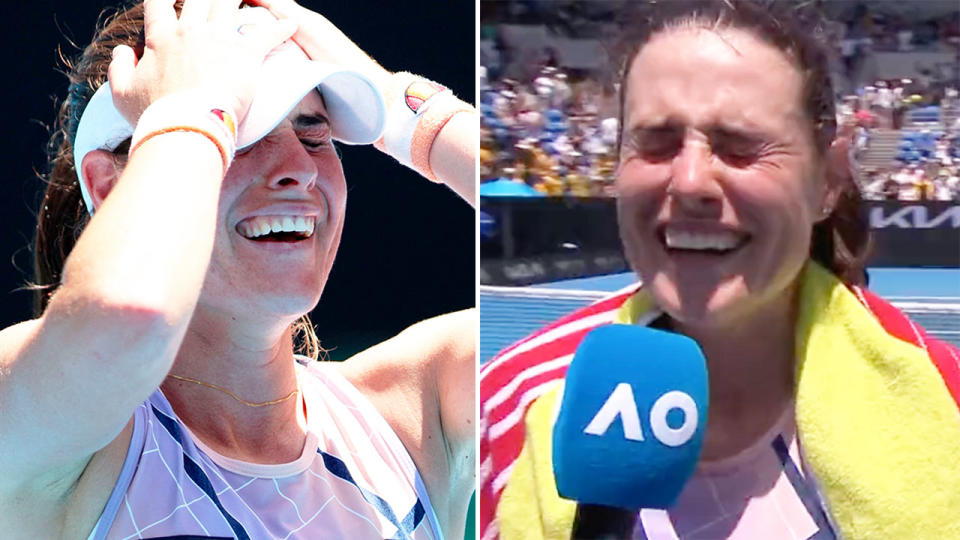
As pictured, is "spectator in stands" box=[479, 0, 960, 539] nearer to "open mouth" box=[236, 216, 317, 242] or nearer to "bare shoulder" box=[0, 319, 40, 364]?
"open mouth" box=[236, 216, 317, 242]

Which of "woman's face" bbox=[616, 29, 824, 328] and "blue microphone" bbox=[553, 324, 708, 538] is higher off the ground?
"woman's face" bbox=[616, 29, 824, 328]

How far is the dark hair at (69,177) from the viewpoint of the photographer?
4.84 ft

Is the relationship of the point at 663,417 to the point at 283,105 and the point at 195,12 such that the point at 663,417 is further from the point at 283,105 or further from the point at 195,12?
the point at 195,12

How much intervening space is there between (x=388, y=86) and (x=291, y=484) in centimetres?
53

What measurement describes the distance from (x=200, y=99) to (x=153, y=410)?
0.41 metres

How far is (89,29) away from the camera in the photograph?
3.54 m

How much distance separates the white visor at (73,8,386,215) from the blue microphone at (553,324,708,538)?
42cm

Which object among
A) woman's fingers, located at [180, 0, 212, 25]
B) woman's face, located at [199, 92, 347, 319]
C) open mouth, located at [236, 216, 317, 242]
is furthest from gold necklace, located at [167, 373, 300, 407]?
woman's fingers, located at [180, 0, 212, 25]

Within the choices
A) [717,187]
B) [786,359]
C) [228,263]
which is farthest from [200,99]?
[786,359]

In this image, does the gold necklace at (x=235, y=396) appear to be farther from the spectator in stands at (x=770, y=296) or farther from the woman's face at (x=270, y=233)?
the spectator in stands at (x=770, y=296)

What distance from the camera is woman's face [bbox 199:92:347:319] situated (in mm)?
1354

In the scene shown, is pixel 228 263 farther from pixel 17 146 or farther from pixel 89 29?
pixel 17 146

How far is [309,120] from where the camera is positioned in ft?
4.66

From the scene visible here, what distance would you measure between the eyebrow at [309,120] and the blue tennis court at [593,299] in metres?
0.37
